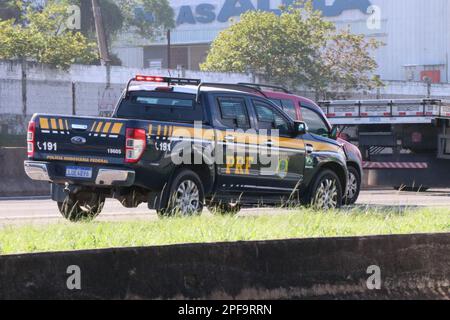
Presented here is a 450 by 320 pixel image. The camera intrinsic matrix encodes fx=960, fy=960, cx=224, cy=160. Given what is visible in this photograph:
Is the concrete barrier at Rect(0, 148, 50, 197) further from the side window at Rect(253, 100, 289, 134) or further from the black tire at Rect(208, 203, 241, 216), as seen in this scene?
the side window at Rect(253, 100, 289, 134)

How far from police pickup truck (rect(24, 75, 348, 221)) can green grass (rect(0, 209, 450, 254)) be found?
1388 millimetres

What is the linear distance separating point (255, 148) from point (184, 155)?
60.5 inches

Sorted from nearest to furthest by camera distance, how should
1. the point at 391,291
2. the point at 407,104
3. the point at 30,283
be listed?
the point at 30,283 → the point at 391,291 → the point at 407,104

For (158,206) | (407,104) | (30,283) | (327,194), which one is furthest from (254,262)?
(407,104)

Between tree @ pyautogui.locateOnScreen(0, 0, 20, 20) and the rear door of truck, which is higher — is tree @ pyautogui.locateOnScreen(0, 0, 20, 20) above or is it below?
above

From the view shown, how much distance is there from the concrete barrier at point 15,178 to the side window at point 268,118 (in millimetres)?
10256

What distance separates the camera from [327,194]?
14391 mm

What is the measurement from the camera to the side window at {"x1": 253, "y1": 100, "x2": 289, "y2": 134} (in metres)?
13.5

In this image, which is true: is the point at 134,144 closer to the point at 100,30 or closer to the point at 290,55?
the point at 100,30

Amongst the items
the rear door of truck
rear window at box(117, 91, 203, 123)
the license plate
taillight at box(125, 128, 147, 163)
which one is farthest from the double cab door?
the license plate

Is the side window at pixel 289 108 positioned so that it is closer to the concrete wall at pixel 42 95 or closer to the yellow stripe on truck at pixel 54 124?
the yellow stripe on truck at pixel 54 124

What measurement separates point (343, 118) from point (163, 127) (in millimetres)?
13184

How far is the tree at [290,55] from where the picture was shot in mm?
47344

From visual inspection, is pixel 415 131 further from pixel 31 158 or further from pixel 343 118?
pixel 31 158
